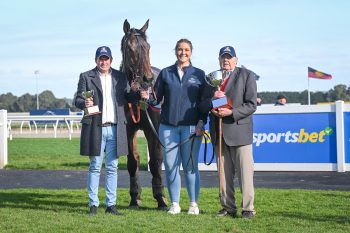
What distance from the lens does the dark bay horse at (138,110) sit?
7.25 m

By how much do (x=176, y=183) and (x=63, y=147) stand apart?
13590 mm

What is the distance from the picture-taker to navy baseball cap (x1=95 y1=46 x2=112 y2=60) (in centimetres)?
708

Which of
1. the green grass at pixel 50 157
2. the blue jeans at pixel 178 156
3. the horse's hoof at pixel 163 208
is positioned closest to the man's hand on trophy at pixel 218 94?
the blue jeans at pixel 178 156

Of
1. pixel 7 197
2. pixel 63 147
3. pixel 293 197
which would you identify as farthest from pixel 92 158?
pixel 63 147

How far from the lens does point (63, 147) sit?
20.3 meters

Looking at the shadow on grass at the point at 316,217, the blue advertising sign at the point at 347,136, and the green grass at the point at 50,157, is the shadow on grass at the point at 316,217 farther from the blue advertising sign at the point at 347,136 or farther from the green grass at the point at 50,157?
the green grass at the point at 50,157

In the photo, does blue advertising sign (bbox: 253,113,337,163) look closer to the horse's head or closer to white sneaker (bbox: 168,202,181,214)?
white sneaker (bbox: 168,202,181,214)

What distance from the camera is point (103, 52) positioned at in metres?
7.07

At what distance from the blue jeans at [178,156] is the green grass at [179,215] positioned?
35 cm

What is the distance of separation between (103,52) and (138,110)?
0.90 meters

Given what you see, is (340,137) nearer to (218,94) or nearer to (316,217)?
(316,217)

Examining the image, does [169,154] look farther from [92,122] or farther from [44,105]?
[44,105]

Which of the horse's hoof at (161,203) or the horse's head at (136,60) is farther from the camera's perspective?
the horse's hoof at (161,203)

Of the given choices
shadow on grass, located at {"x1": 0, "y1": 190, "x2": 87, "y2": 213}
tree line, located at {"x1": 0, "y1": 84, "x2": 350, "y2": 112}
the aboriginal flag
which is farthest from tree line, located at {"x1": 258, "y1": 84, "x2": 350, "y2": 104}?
shadow on grass, located at {"x1": 0, "y1": 190, "x2": 87, "y2": 213}
